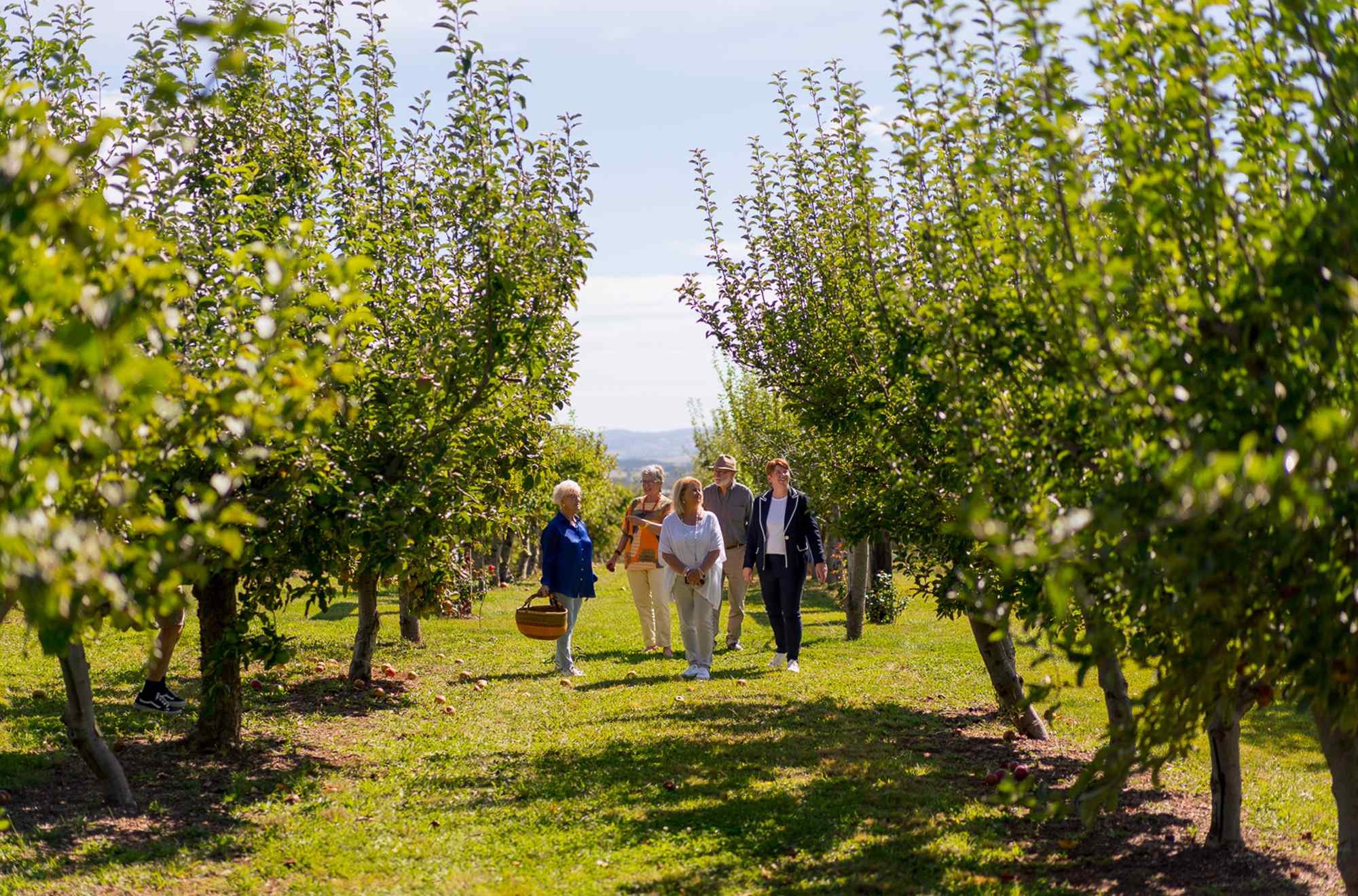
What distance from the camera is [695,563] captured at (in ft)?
43.1

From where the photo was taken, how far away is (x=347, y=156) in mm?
9930

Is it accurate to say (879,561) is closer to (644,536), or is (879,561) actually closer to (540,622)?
(644,536)

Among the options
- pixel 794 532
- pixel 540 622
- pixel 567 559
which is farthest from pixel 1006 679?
pixel 567 559

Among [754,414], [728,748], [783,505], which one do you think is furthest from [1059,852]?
[754,414]

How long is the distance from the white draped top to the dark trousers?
55 centimetres

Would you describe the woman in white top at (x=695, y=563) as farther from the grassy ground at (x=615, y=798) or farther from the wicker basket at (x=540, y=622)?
the wicker basket at (x=540, y=622)

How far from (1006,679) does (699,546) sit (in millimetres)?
4254

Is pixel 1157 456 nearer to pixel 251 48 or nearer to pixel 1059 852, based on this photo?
pixel 1059 852

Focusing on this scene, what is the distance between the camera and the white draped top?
13141 mm

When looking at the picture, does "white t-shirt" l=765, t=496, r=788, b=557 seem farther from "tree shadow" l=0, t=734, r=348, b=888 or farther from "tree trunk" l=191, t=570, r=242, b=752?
"tree trunk" l=191, t=570, r=242, b=752

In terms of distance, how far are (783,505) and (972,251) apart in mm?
7862

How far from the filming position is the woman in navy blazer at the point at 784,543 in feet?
43.8

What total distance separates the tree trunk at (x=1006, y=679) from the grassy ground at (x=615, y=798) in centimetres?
32

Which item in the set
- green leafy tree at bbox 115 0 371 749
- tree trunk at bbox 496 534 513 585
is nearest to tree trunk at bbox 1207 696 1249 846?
green leafy tree at bbox 115 0 371 749
